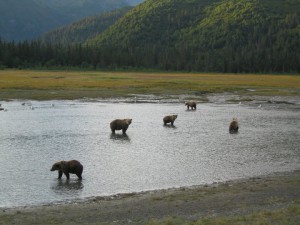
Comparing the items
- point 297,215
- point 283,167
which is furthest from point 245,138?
point 297,215

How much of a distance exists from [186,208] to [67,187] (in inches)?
215

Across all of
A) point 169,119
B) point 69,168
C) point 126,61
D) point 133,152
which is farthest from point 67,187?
point 126,61

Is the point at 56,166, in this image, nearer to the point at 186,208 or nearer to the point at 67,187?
the point at 67,187

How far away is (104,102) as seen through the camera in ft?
197

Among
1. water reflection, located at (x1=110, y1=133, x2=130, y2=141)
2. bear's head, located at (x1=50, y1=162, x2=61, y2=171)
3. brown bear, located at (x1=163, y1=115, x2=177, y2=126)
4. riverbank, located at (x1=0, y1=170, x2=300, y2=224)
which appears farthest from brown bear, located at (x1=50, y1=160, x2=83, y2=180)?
brown bear, located at (x1=163, y1=115, x2=177, y2=126)

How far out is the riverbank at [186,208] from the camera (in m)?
14.2

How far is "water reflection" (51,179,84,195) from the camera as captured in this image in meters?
18.3

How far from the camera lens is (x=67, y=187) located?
19.0 metres

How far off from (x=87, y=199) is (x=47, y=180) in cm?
327

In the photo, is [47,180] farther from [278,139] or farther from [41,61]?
[41,61]

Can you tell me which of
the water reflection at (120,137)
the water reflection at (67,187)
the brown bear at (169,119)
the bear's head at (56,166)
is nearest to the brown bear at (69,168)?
the bear's head at (56,166)

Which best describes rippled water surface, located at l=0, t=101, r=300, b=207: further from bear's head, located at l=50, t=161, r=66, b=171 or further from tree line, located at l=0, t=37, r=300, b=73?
tree line, located at l=0, t=37, r=300, b=73

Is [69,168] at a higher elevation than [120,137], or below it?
higher

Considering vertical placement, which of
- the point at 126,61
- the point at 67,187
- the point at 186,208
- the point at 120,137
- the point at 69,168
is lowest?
the point at 120,137
